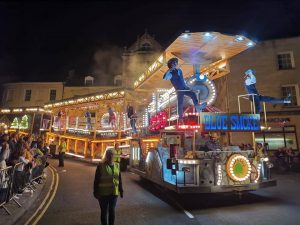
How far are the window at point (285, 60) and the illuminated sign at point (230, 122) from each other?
1583 centimetres

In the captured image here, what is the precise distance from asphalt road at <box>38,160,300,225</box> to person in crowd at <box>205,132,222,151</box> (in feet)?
5.59

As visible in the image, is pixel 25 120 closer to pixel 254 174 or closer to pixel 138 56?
pixel 138 56

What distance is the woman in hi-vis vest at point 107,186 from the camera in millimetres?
Answer: 4500

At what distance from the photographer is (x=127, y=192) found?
29.5ft

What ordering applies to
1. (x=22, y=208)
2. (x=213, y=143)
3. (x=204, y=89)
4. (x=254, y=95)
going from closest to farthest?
(x=22, y=208)
(x=213, y=143)
(x=254, y=95)
(x=204, y=89)

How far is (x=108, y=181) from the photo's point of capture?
4527 millimetres

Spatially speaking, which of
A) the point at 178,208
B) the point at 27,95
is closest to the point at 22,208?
the point at 178,208

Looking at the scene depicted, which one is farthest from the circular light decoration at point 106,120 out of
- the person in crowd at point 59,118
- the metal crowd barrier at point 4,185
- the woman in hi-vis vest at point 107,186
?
the woman in hi-vis vest at point 107,186

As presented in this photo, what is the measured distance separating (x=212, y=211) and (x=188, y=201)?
132cm

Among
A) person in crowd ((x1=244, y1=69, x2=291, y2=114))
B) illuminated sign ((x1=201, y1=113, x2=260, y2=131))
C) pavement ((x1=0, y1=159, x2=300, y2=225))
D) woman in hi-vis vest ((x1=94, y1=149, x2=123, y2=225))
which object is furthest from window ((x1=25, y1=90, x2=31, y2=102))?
woman in hi-vis vest ((x1=94, y1=149, x2=123, y2=225))

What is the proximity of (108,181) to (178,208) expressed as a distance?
3143mm

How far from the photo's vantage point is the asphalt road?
5.66 m

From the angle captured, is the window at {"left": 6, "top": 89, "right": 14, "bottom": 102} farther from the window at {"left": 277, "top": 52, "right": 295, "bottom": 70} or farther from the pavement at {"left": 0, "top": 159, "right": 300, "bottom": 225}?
the window at {"left": 277, "top": 52, "right": 295, "bottom": 70}

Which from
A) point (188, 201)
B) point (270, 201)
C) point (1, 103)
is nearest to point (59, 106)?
point (1, 103)
